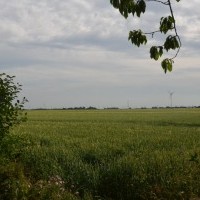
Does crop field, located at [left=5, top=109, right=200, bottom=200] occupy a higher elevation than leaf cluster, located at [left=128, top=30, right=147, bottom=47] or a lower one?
lower

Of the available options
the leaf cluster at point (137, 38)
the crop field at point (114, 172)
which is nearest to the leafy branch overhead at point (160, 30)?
the leaf cluster at point (137, 38)

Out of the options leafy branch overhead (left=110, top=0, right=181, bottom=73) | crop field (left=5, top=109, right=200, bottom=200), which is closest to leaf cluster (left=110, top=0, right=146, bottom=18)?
leafy branch overhead (left=110, top=0, right=181, bottom=73)


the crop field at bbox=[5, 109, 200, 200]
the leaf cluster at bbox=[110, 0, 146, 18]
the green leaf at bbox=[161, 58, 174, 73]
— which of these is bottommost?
the crop field at bbox=[5, 109, 200, 200]

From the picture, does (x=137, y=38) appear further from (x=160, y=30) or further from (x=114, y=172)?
(x=114, y=172)

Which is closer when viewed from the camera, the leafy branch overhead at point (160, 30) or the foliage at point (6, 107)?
the leafy branch overhead at point (160, 30)

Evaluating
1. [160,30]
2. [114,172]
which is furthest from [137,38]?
[114,172]

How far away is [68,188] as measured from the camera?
12898 mm

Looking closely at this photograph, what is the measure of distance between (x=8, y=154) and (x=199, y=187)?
503 centimetres

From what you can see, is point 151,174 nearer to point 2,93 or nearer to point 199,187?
point 199,187

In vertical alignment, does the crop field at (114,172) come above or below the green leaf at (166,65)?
below

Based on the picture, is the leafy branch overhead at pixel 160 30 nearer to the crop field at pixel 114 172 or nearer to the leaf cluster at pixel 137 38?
the leaf cluster at pixel 137 38

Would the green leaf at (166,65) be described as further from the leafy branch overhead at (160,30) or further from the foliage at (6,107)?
the foliage at (6,107)

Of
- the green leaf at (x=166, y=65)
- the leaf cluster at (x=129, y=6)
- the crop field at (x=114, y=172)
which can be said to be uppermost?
the leaf cluster at (x=129, y=6)

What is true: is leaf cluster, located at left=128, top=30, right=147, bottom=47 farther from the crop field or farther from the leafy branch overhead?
the crop field
